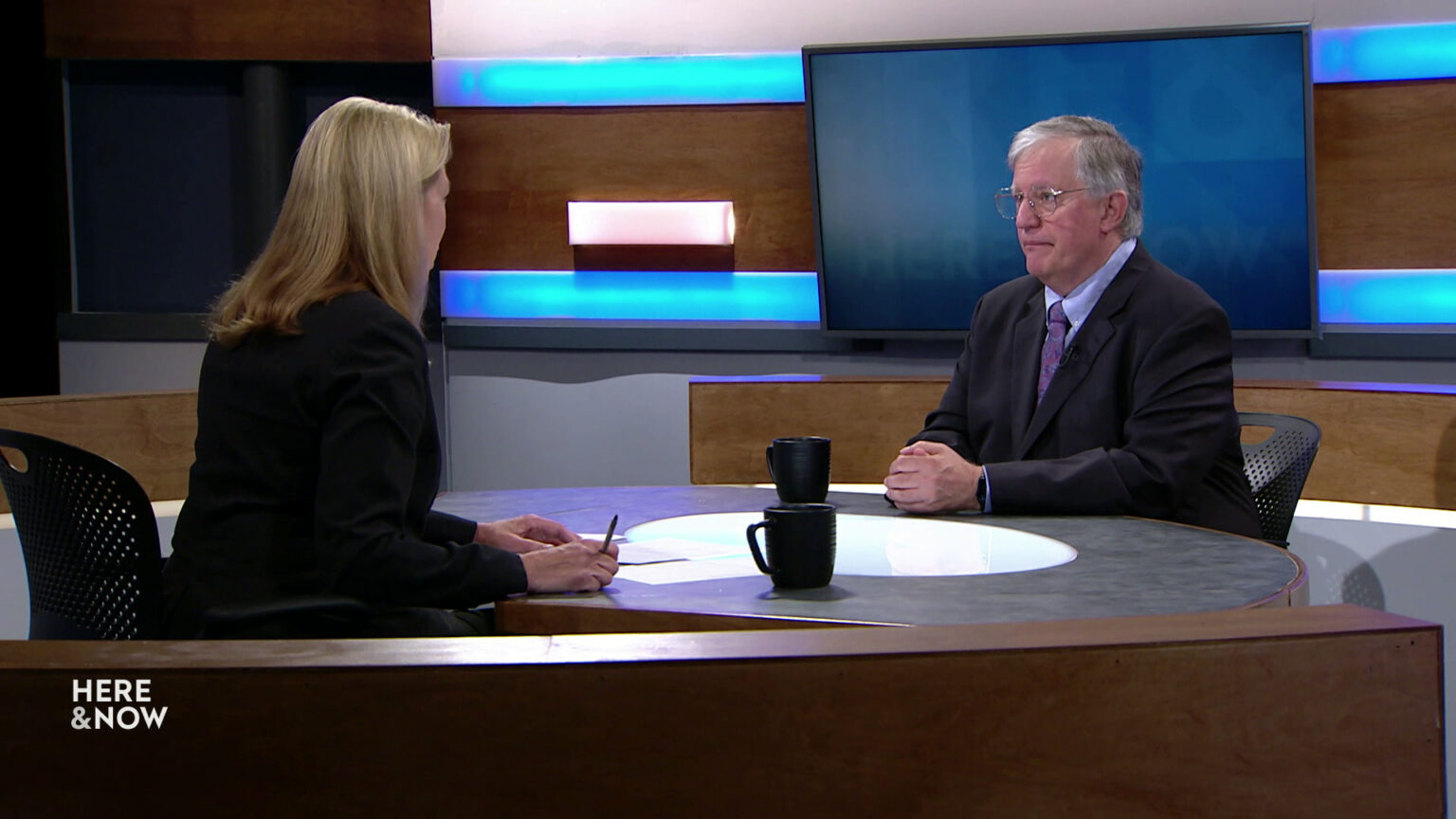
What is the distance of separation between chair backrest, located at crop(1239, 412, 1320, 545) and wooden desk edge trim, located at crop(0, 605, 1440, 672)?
5.92ft

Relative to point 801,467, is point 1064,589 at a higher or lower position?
lower

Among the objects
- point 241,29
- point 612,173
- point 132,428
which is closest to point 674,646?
point 132,428

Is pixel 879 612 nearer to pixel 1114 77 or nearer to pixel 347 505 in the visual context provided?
pixel 347 505

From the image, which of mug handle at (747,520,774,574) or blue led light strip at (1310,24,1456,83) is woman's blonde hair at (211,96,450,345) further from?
blue led light strip at (1310,24,1456,83)

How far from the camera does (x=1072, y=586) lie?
5.45ft

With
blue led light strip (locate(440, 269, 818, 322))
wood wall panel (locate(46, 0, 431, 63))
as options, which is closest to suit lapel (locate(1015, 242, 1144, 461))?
blue led light strip (locate(440, 269, 818, 322))

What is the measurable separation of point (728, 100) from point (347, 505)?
374cm

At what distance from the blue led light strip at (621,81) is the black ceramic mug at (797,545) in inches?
144

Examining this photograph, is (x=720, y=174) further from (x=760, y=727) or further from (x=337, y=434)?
(x=760, y=727)

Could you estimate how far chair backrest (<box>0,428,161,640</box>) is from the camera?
179 cm

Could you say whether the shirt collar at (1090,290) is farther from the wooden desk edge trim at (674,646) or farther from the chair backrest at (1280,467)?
the wooden desk edge trim at (674,646)

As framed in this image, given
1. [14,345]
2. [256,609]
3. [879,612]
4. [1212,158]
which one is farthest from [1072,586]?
[14,345]

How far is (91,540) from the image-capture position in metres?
1.82

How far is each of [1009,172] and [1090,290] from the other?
222cm
